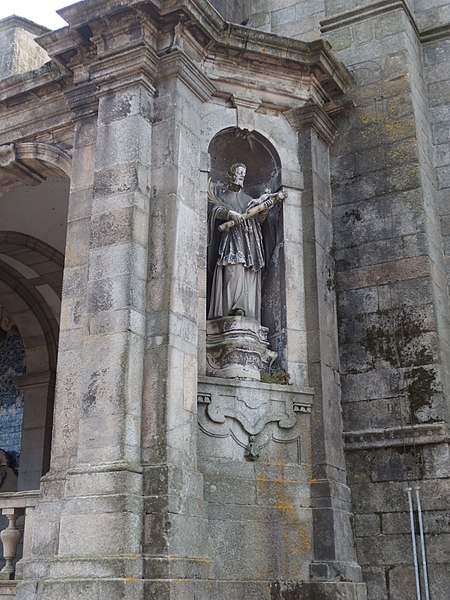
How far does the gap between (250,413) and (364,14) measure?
497 centimetres

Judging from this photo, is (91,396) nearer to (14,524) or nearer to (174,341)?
(174,341)

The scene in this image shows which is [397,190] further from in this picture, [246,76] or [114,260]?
[114,260]

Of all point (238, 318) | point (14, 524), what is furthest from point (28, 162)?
point (14, 524)

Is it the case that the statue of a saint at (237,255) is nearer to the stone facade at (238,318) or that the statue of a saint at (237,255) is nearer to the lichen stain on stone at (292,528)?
the stone facade at (238,318)

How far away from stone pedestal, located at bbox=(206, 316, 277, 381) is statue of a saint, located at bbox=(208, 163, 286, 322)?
128 mm

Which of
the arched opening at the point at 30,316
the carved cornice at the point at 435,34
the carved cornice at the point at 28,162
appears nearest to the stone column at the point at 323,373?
the carved cornice at the point at 435,34

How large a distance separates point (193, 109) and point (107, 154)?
981mm

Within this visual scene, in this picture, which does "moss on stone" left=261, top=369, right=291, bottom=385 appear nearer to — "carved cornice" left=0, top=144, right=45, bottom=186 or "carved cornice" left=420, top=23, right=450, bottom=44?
"carved cornice" left=0, top=144, right=45, bottom=186

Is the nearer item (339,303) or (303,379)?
(303,379)

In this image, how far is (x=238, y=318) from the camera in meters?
7.72

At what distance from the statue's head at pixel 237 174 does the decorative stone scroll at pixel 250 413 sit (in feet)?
7.17

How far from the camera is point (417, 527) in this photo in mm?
7367

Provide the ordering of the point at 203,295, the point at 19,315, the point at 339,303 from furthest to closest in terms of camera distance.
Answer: the point at 19,315
the point at 339,303
the point at 203,295

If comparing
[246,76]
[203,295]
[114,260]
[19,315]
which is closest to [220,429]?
[203,295]
